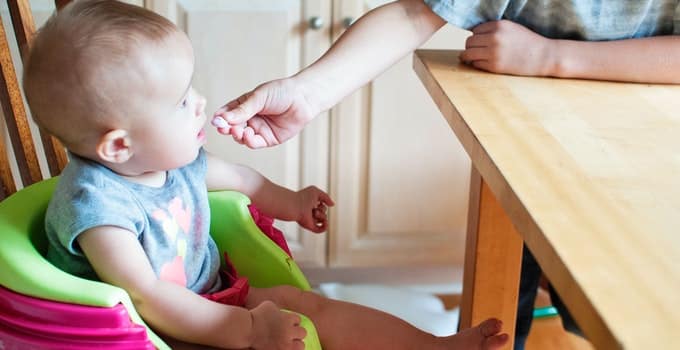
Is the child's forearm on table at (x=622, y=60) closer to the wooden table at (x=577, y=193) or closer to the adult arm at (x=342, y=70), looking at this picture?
the wooden table at (x=577, y=193)

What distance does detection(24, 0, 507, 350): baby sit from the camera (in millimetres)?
735

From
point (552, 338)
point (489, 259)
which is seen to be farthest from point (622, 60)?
point (552, 338)

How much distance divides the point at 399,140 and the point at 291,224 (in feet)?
0.96

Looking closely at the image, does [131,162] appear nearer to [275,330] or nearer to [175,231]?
[175,231]

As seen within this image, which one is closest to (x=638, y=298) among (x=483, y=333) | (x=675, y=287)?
(x=675, y=287)

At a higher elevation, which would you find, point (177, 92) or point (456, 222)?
point (177, 92)

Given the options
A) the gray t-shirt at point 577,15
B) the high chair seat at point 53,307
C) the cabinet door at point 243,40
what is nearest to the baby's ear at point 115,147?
the high chair seat at point 53,307

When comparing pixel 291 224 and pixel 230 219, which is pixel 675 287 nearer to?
pixel 230 219

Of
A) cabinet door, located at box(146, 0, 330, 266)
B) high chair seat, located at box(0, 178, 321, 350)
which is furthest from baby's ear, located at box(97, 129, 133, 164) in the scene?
cabinet door, located at box(146, 0, 330, 266)

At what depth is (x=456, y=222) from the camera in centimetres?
177

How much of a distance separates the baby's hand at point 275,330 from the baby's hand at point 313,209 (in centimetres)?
22

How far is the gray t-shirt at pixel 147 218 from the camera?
76cm

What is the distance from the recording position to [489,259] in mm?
977

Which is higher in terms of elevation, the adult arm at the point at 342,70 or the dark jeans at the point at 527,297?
the adult arm at the point at 342,70
